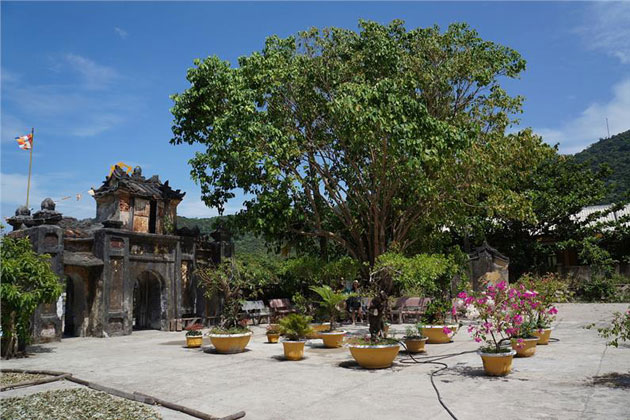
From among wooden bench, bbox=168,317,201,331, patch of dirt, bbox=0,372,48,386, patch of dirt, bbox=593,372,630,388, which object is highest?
wooden bench, bbox=168,317,201,331

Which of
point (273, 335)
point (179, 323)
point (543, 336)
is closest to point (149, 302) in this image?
point (179, 323)

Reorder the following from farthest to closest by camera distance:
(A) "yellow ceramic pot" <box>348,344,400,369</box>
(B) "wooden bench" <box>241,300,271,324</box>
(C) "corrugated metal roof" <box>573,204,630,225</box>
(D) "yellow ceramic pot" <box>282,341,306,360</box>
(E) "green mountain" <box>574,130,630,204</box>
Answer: (E) "green mountain" <box>574,130,630,204</box>, (C) "corrugated metal roof" <box>573,204,630,225</box>, (B) "wooden bench" <box>241,300,271,324</box>, (D) "yellow ceramic pot" <box>282,341,306,360</box>, (A) "yellow ceramic pot" <box>348,344,400,369</box>

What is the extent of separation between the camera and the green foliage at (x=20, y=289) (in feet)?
41.9

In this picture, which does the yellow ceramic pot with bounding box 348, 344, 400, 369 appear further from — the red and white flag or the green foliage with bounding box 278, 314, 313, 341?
the red and white flag

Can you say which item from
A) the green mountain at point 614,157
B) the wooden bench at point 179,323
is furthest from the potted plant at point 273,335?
the green mountain at point 614,157

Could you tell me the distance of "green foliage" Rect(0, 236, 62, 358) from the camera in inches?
503

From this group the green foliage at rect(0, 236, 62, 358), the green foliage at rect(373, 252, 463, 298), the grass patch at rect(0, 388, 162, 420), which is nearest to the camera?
the grass patch at rect(0, 388, 162, 420)

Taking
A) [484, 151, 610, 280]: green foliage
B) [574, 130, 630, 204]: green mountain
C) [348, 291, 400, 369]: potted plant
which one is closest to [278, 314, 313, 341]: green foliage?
[348, 291, 400, 369]: potted plant

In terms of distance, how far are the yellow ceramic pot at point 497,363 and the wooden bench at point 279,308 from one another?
14422 mm

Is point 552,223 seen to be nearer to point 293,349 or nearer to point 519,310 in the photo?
point 519,310

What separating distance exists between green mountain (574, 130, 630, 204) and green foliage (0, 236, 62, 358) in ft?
142

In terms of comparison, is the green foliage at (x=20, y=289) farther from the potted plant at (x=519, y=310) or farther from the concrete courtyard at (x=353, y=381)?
the potted plant at (x=519, y=310)

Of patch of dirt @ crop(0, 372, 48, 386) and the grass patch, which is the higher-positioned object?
patch of dirt @ crop(0, 372, 48, 386)

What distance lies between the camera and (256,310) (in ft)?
77.9
